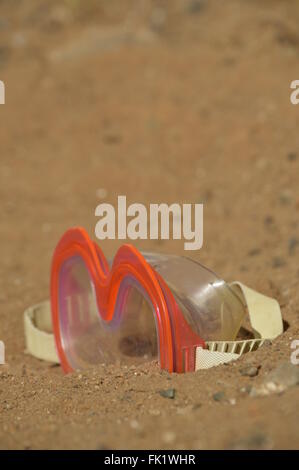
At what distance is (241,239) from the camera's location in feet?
14.3

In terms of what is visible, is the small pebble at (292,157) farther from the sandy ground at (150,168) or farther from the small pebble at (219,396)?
the small pebble at (219,396)

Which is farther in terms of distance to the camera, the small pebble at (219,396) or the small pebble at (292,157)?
the small pebble at (292,157)

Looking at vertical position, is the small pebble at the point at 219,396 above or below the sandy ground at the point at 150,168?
below

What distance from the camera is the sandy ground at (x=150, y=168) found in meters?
2.19

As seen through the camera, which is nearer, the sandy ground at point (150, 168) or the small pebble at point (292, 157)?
A: the sandy ground at point (150, 168)

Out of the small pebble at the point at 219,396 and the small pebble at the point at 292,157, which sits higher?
the small pebble at the point at 292,157

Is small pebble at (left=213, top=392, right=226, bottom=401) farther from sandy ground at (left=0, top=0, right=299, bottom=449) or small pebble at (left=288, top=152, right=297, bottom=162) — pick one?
small pebble at (left=288, top=152, right=297, bottom=162)

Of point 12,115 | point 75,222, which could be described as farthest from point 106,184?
point 12,115

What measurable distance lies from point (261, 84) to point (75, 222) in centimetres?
197

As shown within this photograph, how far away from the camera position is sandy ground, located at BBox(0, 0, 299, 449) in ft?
7.18

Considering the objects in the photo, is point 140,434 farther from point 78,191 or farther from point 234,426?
point 78,191

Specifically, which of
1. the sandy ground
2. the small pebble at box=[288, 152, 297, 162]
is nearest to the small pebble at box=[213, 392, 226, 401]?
the sandy ground

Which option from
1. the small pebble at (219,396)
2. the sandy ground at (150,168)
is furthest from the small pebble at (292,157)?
the small pebble at (219,396)

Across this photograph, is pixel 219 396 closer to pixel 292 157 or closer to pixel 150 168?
pixel 292 157
